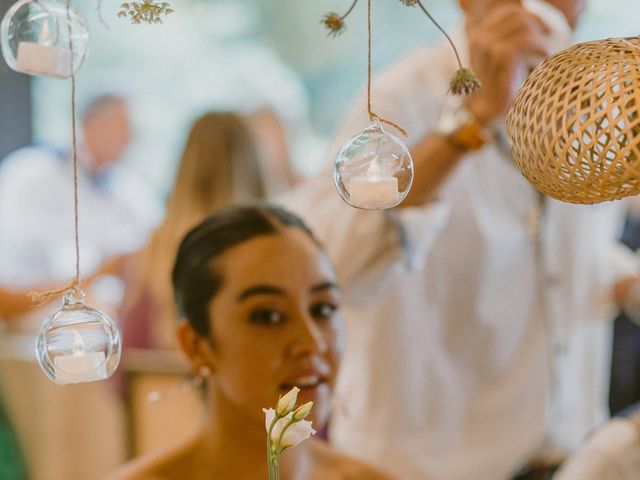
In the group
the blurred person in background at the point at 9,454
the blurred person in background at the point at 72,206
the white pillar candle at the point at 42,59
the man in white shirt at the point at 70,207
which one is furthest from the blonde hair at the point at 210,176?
the white pillar candle at the point at 42,59

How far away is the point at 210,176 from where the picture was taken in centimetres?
257

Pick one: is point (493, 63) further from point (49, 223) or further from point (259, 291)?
point (49, 223)

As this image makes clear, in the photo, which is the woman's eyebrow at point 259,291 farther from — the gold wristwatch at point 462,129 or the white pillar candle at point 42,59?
the white pillar candle at point 42,59

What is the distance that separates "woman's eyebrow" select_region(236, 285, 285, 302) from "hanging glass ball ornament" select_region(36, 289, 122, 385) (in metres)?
0.44

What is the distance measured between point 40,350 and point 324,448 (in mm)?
650

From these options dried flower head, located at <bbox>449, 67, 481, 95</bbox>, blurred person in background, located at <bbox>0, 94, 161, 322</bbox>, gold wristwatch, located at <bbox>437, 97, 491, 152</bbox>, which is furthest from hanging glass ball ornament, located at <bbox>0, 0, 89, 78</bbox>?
blurred person in background, located at <bbox>0, 94, 161, 322</bbox>

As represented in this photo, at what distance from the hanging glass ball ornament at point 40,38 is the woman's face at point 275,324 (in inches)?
19.1

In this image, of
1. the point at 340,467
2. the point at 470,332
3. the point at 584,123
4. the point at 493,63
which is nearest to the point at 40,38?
the point at 584,123

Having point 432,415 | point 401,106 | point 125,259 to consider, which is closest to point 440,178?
point 401,106

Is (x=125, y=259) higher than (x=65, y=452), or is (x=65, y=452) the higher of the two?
(x=125, y=259)

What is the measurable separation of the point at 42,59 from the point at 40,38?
0.06ft

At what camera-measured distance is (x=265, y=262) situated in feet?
4.45

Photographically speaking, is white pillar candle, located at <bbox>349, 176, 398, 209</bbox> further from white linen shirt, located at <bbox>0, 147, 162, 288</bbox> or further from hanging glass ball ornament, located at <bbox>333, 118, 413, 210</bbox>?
white linen shirt, located at <bbox>0, 147, 162, 288</bbox>

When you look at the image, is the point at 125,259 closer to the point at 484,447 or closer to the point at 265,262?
the point at 484,447
